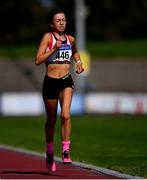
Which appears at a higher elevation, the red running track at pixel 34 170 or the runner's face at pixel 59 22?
the runner's face at pixel 59 22

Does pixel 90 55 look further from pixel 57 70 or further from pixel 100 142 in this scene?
pixel 57 70

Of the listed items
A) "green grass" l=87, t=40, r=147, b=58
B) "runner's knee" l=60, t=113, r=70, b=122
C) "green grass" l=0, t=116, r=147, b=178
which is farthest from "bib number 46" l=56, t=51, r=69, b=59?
"green grass" l=87, t=40, r=147, b=58

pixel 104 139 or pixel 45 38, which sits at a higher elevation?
pixel 45 38

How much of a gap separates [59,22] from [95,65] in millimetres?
47162

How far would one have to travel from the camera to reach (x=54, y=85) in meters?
11.5

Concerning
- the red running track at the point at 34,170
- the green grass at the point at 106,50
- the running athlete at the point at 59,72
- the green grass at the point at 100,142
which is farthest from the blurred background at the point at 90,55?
the running athlete at the point at 59,72

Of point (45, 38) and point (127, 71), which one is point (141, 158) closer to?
point (45, 38)

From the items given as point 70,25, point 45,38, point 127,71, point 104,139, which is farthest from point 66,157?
point 70,25

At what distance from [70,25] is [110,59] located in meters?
9.71

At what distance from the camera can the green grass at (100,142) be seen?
44.7ft

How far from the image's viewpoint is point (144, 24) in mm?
68250

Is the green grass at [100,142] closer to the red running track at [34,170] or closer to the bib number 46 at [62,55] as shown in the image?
the red running track at [34,170]

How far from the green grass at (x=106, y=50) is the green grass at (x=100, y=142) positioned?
29041mm

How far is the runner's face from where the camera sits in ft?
37.3
